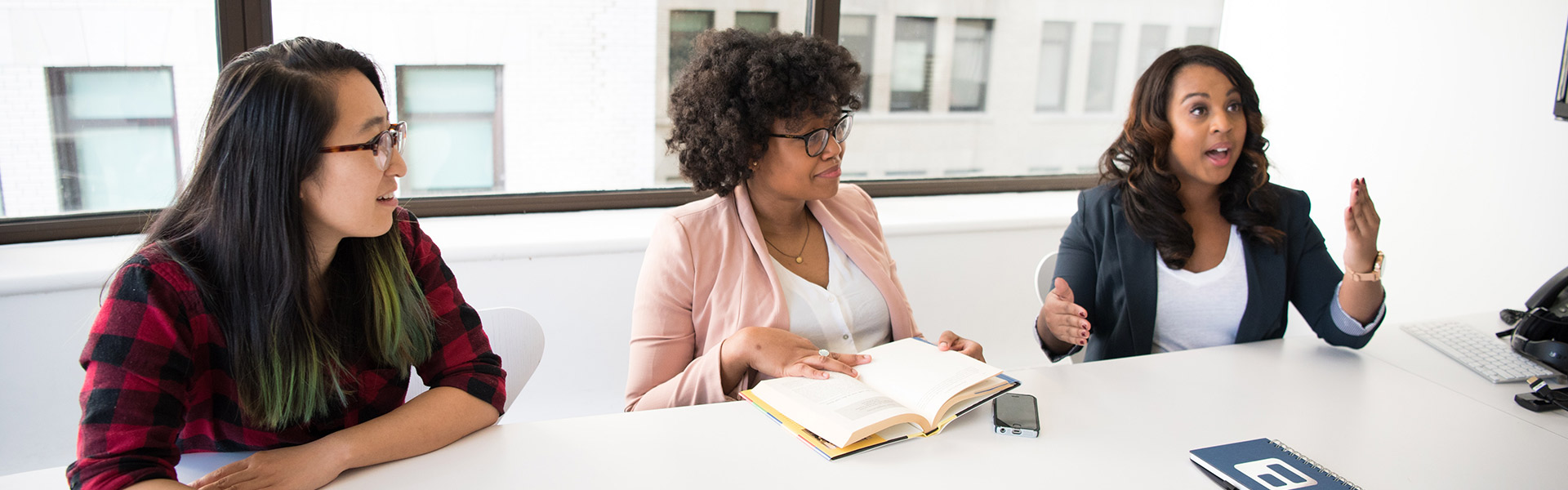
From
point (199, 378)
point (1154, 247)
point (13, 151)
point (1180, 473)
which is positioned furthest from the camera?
point (13, 151)

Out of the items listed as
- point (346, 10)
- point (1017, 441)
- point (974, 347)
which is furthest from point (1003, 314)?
point (346, 10)

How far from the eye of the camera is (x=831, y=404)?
1.44 m

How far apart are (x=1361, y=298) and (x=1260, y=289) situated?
19cm

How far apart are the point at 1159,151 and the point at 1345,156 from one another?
70.3 inches

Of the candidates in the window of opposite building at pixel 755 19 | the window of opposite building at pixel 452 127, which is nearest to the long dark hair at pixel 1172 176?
the window of opposite building at pixel 755 19

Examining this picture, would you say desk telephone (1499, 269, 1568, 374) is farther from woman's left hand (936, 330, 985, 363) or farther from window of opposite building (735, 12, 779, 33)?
window of opposite building (735, 12, 779, 33)

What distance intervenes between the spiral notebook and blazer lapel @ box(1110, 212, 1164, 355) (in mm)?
572

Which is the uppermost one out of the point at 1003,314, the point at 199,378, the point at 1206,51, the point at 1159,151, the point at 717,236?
the point at 1206,51

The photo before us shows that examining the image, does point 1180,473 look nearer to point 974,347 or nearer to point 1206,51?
point 974,347

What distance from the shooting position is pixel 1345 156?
3332 millimetres

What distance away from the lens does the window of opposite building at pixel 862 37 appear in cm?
345

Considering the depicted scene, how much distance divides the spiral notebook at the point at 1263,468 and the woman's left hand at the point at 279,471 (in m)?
1.24

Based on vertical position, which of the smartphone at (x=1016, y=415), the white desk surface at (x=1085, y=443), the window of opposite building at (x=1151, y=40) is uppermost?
the window of opposite building at (x=1151, y=40)

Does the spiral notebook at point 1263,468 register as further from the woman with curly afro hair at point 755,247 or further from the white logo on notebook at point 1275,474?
the woman with curly afro hair at point 755,247
